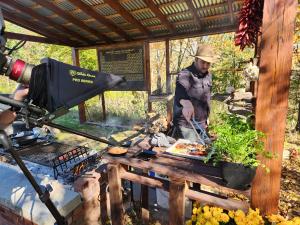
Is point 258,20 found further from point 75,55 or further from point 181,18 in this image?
point 75,55

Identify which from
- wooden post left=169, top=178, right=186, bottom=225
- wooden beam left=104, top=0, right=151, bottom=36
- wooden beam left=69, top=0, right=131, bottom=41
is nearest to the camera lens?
wooden post left=169, top=178, right=186, bottom=225

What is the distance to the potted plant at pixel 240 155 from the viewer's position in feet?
5.00

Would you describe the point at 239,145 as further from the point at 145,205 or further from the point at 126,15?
the point at 126,15

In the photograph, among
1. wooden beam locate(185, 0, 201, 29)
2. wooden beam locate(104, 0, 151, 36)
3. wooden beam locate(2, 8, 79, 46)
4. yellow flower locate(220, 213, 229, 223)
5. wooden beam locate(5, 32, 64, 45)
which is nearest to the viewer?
yellow flower locate(220, 213, 229, 223)

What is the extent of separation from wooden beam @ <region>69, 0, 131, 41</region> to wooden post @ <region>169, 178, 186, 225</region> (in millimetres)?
4289

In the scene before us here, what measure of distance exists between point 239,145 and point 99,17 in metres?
4.75

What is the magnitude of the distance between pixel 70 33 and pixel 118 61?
1.60 meters

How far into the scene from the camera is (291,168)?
4395 millimetres

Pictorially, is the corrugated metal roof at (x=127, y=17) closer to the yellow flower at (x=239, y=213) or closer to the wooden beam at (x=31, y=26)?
the wooden beam at (x=31, y=26)

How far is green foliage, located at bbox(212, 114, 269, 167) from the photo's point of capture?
154 cm

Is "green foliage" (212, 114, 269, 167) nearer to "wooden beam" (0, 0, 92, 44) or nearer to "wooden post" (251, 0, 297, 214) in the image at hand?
"wooden post" (251, 0, 297, 214)

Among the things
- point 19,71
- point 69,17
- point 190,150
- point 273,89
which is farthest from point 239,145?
point 69,17

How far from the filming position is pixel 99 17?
518cm

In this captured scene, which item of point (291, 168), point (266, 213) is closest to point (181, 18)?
point (291, 168)
